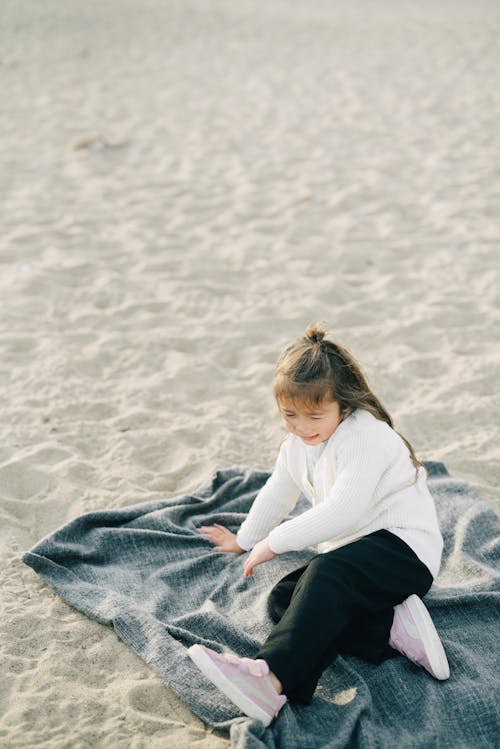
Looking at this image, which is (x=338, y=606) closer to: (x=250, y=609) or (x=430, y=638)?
(x=430, y=638)

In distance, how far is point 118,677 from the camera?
239 centimetres

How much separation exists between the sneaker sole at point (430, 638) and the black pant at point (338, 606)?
4 centimetres

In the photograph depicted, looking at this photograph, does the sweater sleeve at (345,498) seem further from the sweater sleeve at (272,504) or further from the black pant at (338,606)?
the sweater sleeve at (272,504)

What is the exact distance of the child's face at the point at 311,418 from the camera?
8.06ft

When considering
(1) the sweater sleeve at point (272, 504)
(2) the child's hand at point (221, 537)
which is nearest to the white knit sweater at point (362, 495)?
(1) the sweater sleeve at point (272, 504)

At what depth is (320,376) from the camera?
2434 mm

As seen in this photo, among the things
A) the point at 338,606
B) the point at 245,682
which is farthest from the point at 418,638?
the point at 245,682

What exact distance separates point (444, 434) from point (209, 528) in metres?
1.25

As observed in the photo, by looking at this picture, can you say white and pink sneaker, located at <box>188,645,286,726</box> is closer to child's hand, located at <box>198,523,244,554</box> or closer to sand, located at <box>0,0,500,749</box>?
sand, located at <box>0,0,500,749</box>

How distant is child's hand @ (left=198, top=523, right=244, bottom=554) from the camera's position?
2926 millimetres

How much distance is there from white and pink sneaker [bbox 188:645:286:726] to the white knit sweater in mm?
437

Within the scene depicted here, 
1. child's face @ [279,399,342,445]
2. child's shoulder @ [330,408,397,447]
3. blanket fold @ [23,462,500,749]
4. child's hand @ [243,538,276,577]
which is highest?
child's face @ [279,399,342,445]

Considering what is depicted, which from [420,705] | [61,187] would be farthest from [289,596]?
[61,187]

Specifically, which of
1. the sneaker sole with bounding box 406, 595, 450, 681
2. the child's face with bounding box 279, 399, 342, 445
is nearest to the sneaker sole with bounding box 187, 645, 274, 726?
the sneaker sole with bounding box 406, 595, 450, 681
